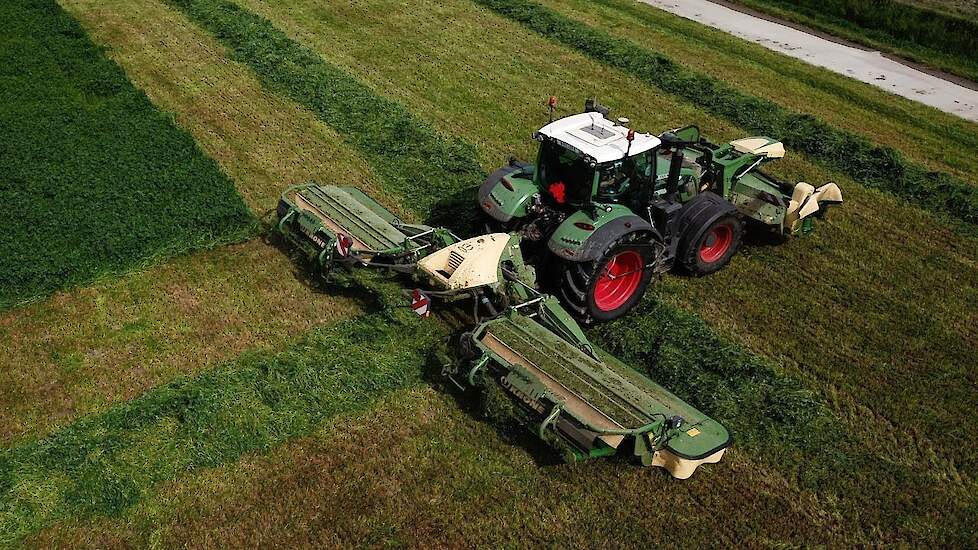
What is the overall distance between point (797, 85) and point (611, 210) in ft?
32.3

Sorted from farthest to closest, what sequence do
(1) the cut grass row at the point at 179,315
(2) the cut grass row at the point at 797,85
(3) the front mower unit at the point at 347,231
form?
1. (2) the cut grass row at the point at 797,85
2. (3) the front mower unit at the point at 347,231
3. (1) the cut grass row at the point at 179,315

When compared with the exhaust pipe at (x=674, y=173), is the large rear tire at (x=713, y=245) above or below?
below

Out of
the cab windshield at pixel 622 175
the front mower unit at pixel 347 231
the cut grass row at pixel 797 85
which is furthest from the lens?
the cut grass row at pixel 797 85

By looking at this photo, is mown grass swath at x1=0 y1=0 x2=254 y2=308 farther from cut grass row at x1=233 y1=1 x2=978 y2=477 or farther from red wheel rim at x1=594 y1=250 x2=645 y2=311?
red wheel rim at x1=594 y1=250 x2=645 y2=311

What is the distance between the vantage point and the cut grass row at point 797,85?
14.0m

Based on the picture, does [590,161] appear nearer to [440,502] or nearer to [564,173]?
[564,173]

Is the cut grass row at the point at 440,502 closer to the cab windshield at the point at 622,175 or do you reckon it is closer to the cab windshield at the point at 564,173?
the cab windshield at the point at 564,173

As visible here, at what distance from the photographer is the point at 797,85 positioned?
1614 centimetres

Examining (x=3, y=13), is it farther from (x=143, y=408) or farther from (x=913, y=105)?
(x=913, y=105)

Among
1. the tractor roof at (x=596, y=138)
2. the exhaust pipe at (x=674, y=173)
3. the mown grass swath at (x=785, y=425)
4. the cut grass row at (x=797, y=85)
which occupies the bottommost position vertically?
the mown grass swath at (x=785, y=425)

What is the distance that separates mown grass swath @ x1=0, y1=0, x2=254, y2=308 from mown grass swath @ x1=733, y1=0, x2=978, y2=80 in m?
16.4

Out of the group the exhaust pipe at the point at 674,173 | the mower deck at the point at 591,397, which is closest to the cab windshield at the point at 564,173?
the exhaust pipe at the point at 674,173

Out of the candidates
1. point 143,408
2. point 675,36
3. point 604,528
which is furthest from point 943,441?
point 675,36

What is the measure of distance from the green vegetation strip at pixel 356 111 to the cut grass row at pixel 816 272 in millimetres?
517
